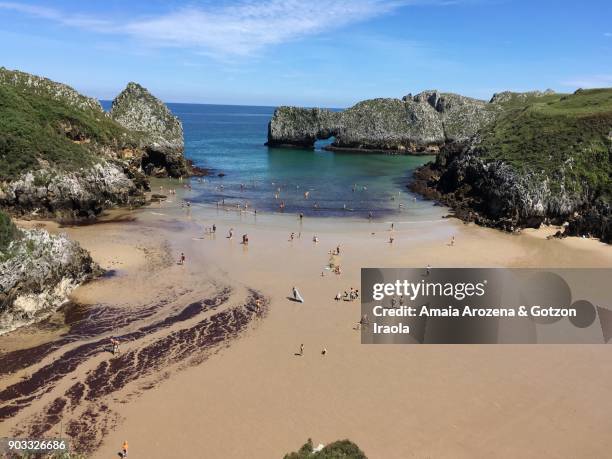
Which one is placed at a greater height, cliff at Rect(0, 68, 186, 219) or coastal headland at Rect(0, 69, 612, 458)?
cliff at Rect(0, 68, 186, 219)

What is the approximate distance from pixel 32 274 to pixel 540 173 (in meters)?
47.8

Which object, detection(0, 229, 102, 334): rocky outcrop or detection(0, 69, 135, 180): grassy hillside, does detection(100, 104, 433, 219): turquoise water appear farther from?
detection(0, 229, 102, 334): rocky outcrop

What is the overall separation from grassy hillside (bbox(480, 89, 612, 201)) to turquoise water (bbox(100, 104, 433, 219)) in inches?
493

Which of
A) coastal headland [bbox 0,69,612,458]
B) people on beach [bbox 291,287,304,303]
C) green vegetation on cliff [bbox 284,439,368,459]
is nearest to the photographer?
green vegetation on cliff [bbox 284,439,368,459]

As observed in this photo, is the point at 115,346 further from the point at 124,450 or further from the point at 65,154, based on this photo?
the point at 65,154

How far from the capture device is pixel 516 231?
46.4 m

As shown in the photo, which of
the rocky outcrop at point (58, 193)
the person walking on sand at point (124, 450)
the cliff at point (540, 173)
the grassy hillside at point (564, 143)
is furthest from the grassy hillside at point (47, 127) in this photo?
the grassy hillside at point (564, 143)

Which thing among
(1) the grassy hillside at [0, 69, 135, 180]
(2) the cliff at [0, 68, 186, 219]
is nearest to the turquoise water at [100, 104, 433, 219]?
(2) the cliff at [0, 68, 186, 219]

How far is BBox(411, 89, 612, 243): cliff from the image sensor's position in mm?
47938

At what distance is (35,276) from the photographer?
26.6 metres

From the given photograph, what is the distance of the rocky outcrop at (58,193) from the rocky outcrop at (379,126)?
71.8 meters

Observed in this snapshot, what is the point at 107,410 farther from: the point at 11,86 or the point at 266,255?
the point at 11,86

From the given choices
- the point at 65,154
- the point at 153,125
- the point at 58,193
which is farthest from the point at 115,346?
the point at 153,125

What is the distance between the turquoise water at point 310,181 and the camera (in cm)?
5816
